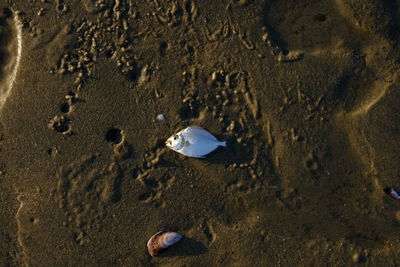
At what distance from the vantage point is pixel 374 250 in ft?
12.4

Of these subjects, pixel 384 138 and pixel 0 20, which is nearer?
pixel 384 138

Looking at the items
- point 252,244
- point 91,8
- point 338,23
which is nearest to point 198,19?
point 91,8

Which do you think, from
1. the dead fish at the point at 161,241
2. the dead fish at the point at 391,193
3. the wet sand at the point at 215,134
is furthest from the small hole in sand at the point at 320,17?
the dead fish at the point at 161,241

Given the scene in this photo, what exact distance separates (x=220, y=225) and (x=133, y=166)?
117 centimetres

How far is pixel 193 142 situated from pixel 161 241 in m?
1.12

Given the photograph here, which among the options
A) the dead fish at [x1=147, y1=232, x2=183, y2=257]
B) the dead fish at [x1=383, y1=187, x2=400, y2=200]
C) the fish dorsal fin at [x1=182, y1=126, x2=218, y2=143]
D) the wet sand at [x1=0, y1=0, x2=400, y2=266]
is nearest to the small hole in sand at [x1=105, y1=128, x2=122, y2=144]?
the wet sand at [x1=0, y1=0, x2=400, y2=266]

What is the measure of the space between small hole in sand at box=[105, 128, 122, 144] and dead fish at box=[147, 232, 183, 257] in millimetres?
1132

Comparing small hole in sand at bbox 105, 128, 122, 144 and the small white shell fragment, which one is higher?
the small white shell fragment

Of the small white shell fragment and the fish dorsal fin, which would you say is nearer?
the fish dorsal fin

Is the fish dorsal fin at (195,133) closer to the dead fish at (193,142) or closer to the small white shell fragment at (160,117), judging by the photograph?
the dead fish at (193,142)

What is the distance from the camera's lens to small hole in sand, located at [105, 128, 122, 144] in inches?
153

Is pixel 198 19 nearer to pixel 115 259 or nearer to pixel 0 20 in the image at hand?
pixel 0 20

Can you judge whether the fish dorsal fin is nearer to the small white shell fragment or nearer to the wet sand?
the wet sand

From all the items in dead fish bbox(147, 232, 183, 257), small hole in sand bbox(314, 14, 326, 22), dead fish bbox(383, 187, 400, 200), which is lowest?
dead fish bbox(147, 232, 183, 257)
